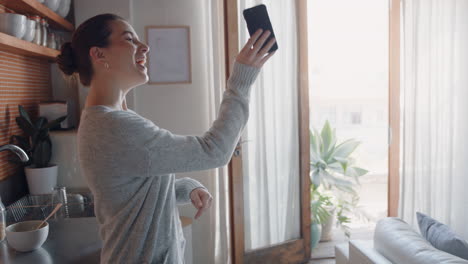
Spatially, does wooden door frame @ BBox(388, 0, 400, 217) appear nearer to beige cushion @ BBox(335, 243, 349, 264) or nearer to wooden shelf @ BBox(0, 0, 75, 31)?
beige cushion @ BBox(335, 243, 349, 264)

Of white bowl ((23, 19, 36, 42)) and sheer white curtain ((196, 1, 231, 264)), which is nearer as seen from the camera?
white bowl ((23, 19, 36, 42))

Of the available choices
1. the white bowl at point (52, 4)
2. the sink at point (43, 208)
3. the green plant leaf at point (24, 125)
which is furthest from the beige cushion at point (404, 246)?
the white bowl at point (52, 4)

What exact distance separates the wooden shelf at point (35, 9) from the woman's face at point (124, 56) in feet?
3.12

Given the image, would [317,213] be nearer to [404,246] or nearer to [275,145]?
[275,145]

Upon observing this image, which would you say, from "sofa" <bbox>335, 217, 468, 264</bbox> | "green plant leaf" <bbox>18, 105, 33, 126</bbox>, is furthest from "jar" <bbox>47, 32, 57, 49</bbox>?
"sofa" <bbox>335, 217, 468, 264</bbox>

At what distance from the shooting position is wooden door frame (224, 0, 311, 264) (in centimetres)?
229

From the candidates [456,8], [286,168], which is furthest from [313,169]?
[456,8]

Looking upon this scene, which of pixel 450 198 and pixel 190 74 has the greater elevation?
pixel 190 74

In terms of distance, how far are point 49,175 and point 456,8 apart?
2928 millimetres

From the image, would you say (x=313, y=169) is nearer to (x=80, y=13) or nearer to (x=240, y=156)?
(x=240, y=156)

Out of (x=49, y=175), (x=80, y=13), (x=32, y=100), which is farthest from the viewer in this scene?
(x=80, y=13)

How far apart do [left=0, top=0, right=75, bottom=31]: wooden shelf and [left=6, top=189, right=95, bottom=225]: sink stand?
34.4 inches

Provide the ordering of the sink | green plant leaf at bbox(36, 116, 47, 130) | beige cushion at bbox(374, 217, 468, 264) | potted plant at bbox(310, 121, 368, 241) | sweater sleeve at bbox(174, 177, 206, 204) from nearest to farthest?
sweater sleeve at bbox(174, 177, 206, 204) < beige cushion at bbox(374, 217, 468, 264) < the sink < green plant leaf at bbox(36, 116, 47, 130) < potted plant at bbox(310, 121, 368, 241)

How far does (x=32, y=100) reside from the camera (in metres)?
2.02
